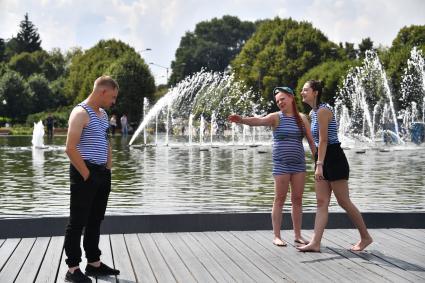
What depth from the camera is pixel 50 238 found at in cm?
838

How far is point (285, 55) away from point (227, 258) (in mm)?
76897

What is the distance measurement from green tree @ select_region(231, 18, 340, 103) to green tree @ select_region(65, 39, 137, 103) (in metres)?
14.2

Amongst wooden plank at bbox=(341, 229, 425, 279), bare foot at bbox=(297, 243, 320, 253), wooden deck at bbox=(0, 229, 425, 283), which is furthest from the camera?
bare foot at bbox=(297, 243, 320, 253)

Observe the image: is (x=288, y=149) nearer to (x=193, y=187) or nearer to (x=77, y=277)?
(x=77, y=277)

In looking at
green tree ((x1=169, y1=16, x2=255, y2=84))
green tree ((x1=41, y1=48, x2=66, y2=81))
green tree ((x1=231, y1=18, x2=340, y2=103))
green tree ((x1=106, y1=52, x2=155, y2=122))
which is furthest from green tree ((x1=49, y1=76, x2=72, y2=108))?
green tree ((x1=169, y1=16, x2=255, y2=84))

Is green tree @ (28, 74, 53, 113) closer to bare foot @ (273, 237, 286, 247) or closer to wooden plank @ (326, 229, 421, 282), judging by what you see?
bare foot @ (273, 237, 286, 247)

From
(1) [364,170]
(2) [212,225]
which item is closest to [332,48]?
(1) [364,170]

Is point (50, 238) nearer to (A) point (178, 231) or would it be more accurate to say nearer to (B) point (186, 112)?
(A) point (178, 231)

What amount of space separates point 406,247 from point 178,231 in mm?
2468

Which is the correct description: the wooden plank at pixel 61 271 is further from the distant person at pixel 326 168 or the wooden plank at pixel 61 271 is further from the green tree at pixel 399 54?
the green tree at pixel 399 54

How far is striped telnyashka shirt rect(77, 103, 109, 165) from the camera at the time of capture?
261 inches

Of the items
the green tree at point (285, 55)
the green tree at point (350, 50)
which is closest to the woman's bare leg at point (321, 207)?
the green tree at point (285, 55)

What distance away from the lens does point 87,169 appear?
648cm

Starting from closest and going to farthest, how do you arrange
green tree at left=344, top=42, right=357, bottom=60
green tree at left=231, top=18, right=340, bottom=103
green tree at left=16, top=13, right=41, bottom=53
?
green tree at left=231, top=18, right=340, bottom=103 → green tree at left=344, top=42, right=357, bottom=60 → green tree at left=16, top=13, right=41, bottom=53
